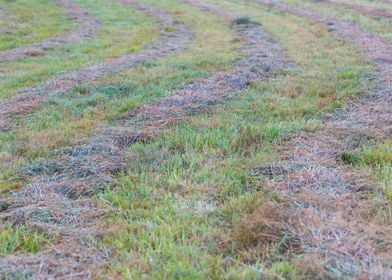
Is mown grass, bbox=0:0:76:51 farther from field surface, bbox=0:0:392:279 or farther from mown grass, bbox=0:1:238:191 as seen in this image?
mown grass, bbox=0:1:238:191

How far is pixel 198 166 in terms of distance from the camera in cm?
529

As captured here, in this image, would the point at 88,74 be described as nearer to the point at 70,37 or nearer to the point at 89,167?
the point at 89,167

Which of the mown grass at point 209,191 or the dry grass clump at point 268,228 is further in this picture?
the dry grass clump at point 268,228

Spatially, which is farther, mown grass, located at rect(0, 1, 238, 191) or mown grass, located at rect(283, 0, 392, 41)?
mown grass, located at rect(283, 0, 392, 41)

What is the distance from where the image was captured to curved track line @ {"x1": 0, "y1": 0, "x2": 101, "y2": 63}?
13500mm

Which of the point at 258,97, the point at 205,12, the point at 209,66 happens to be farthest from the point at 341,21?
the point at 258,97

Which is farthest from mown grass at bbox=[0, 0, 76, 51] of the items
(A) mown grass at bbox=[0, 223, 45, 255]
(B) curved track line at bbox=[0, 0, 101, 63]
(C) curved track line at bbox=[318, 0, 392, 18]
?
(A) mown grass at bbox=[0, 223, 45, 255]

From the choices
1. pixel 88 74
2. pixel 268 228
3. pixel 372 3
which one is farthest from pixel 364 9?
pixel 268 228

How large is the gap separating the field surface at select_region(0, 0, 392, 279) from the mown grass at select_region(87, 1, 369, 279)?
0.05ft

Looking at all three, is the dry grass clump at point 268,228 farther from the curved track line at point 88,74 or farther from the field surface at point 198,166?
the curved track line at point 88,74

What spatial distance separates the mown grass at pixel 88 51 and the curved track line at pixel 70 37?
32 cm

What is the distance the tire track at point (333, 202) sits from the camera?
3355 millimetres

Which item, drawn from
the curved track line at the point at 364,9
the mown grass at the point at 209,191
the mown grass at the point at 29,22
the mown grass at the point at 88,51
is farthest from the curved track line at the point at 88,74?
the curved track line at the point at 364,9

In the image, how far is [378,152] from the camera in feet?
17.6
